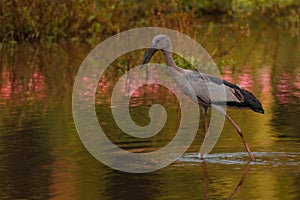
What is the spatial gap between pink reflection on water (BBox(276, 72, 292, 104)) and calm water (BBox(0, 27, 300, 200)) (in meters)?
0.02

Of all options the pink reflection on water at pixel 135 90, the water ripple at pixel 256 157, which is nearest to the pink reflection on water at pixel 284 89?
the pink reflection on water at pixel 135 90

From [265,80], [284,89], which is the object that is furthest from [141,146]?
[265,80]

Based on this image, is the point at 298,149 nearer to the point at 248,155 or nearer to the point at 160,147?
the point at 248,155

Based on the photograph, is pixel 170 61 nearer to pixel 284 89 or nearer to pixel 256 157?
pixel 256 157

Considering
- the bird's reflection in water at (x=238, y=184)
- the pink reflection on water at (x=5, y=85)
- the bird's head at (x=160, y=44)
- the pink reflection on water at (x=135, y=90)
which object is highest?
the bird's head at (x=160, y=44)

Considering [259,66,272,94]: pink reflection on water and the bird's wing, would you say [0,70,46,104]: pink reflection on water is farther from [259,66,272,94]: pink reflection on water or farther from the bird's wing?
the bird's wing

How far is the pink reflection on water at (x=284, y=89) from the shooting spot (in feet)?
52.4

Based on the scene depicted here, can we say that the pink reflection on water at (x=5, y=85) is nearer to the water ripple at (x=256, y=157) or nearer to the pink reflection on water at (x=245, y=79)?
the pink reflection on water at (x=245, y=79)

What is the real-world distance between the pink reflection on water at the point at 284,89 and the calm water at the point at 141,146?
2cm

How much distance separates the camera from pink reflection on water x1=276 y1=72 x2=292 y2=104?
1598cm

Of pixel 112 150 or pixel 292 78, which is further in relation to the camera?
pixel 292 78

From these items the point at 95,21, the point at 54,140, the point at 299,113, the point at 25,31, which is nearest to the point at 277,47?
the point at 95,21

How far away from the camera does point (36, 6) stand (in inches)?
1040

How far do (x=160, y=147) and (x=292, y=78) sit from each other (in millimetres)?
7507
